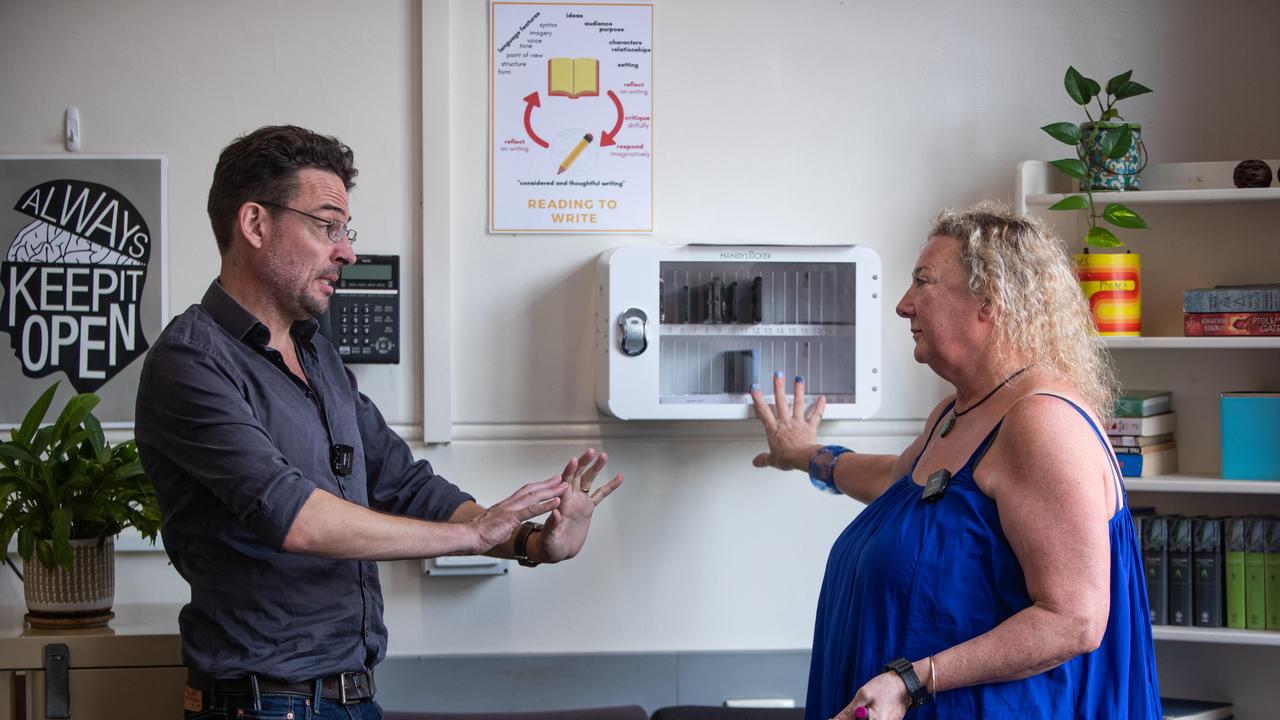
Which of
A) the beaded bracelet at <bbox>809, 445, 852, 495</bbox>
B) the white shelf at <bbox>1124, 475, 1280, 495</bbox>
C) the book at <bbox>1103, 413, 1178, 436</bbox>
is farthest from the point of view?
the book at <bbox>1103, 413, 1178, 436</bbox>

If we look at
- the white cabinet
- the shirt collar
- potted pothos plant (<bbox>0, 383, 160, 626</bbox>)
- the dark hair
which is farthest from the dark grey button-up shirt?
the white cabinet

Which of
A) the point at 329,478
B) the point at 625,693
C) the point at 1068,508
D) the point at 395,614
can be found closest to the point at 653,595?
the point at 625,693

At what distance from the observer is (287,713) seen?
5.68ft

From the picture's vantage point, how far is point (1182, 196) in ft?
9.02

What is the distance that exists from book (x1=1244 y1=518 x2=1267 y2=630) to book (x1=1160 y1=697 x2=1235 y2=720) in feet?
0.91

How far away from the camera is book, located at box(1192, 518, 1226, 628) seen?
2766 mm

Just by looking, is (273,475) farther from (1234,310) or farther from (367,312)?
(1234,310)

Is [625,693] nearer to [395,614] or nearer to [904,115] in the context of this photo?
[395,614]

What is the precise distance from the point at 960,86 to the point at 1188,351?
0.92 metres

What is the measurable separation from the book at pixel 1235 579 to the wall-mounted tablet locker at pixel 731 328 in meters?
0.93

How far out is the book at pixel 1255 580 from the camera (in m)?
2.74

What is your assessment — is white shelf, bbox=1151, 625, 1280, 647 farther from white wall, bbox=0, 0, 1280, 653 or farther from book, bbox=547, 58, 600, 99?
book, bbox=547, 58, 600, 99

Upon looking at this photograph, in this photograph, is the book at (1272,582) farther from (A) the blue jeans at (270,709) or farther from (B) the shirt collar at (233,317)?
(B) the shirt collar at (233,317)

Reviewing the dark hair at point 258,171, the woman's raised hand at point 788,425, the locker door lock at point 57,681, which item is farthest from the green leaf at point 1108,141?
the locker door lock at point 57,681
